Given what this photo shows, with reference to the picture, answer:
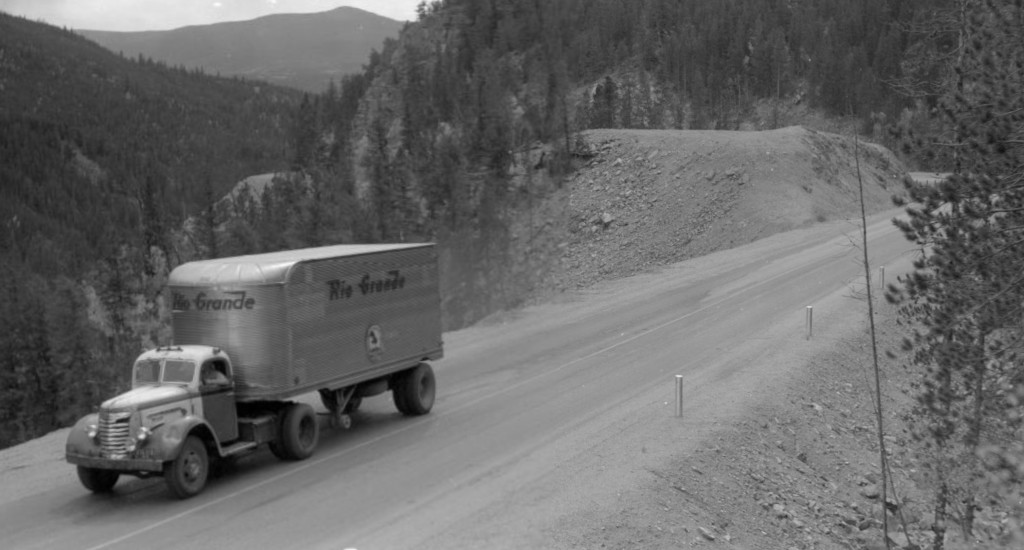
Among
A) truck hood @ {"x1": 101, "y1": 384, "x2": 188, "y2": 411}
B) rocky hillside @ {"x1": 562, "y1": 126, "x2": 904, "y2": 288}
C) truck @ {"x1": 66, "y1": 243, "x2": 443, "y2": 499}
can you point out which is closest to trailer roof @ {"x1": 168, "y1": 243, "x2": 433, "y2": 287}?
truck @ {"x1": 66, "y1": 243, "x2": 443, "y2": 499}

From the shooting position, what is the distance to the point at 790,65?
11288 cm

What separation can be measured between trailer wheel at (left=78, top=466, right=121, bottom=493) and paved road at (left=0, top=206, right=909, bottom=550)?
179 millimetres

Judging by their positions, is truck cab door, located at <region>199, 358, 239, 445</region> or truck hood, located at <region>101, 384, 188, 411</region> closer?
truck hood, located at <region>101, 384, 188, 411</region>

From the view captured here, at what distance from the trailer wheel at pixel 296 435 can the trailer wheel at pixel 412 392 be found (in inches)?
109

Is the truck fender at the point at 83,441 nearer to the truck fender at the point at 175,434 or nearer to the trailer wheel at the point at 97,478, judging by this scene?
the trailer wheel at the point at 97,478

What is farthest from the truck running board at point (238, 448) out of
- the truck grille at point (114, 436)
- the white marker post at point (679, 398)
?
the white marker post at point (679, 398)

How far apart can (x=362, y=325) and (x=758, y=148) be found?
46.0 meters

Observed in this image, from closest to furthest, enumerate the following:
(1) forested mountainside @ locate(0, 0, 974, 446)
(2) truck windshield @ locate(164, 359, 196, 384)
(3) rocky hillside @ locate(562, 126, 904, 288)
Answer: (2) truck windshield @ locate(164, 359, 196, 384) → (3) rocky hillside @ locate(562, 126, 904, 288) → (1) forested mountainside @ locate(0, 0, 974, 446)

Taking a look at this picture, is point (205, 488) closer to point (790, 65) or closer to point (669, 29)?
point (790, 65)

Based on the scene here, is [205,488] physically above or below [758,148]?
below

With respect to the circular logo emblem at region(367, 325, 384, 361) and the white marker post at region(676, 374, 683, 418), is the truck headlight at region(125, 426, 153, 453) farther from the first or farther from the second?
the white marker post at region(676, 374, 683, 418)

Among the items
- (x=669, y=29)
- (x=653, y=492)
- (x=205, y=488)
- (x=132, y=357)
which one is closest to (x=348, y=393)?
(x=205, y=488)

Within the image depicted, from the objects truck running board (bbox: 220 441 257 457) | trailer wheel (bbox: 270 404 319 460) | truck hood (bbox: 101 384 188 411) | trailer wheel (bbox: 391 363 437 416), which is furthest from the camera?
trailer wheel (bbox: 391 363 437 416)

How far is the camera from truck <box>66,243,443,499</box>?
12.2m
